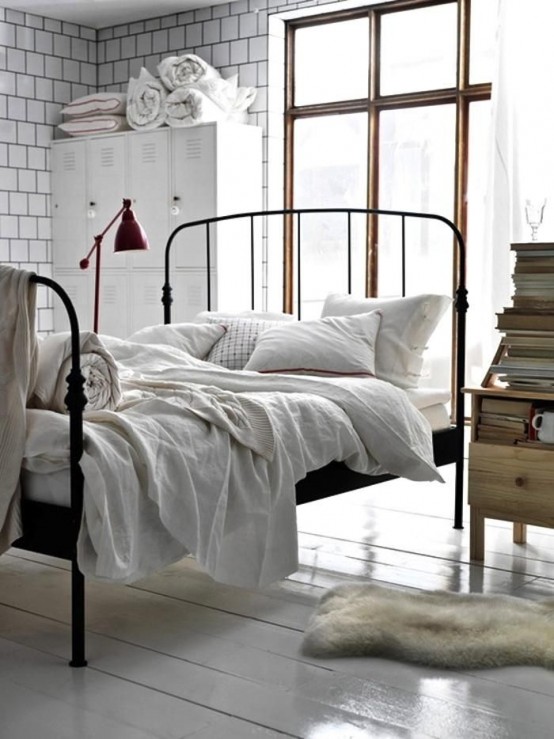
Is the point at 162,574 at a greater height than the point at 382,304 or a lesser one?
lesser

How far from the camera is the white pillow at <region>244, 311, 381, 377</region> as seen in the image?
140 inches

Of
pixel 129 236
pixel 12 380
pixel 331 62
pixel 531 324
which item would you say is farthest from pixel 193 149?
pixel 12 380

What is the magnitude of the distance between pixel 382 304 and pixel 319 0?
2.68 metres

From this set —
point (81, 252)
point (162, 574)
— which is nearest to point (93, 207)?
point (81, 252)

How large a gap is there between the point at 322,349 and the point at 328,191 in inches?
107

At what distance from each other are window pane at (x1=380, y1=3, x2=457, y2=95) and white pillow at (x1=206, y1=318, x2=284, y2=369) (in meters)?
2.41

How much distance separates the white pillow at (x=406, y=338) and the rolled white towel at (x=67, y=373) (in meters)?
1.24

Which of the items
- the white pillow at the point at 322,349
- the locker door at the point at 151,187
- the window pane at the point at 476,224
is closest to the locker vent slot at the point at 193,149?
the locker door at the point at 151,187

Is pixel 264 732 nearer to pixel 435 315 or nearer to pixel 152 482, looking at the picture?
pixel 152 482

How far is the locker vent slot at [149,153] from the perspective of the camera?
240 inches

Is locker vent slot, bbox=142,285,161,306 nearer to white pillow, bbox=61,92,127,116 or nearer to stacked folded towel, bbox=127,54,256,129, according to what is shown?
stacked folded towel, bbox=127,54,256,129

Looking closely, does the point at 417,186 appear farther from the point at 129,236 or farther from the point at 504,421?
the point at 504,421

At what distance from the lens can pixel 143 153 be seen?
6.15 m

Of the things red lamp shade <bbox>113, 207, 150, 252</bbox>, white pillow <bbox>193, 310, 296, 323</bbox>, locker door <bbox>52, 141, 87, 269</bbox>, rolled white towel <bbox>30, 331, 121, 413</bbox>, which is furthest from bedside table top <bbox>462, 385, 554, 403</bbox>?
locker door <bbox>52, 141, 87, 269</bbox>
